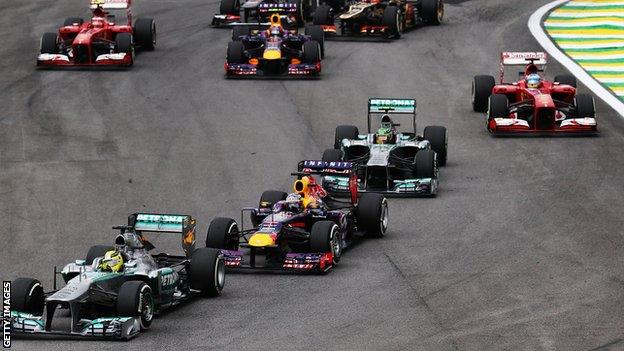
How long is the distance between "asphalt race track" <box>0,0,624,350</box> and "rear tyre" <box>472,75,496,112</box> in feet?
1.36

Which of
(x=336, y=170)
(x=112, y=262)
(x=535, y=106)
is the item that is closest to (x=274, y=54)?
(x=535, y=106)

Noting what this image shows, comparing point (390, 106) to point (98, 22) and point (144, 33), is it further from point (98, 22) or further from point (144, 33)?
point (144, 33)

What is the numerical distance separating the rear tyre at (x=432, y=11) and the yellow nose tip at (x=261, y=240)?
26042mm

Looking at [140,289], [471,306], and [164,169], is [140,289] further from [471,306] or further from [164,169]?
[164,169]

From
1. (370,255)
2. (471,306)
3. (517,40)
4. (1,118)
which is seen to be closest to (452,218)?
(370,255)

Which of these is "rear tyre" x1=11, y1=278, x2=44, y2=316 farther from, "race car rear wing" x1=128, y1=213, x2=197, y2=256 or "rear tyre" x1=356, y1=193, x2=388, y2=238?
"rear tyre" x1=356, y1=193, x2=388, y2=238

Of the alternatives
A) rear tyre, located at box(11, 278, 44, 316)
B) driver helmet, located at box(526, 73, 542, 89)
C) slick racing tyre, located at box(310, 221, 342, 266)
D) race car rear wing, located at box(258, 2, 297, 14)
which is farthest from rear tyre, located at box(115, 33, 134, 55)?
rear tyre, located at box(11, 278, 44, 316)

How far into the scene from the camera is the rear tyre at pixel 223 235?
1049 inches

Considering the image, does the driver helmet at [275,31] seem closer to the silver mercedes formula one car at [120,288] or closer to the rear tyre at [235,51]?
the rear tyre at [235,51]

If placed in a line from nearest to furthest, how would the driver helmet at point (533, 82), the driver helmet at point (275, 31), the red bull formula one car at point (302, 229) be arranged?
the red bull formula one car at point (302, 229) < the driver helmet at point (533, 82) < the driver helmet at point (275, 31)

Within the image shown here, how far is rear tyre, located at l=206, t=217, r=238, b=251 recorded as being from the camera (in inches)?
1049

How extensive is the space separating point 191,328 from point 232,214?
27.1 feet

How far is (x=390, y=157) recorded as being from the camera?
33.2m

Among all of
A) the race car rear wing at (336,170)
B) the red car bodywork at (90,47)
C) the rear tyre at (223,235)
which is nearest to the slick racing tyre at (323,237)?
the rear tyre at (223,235)
